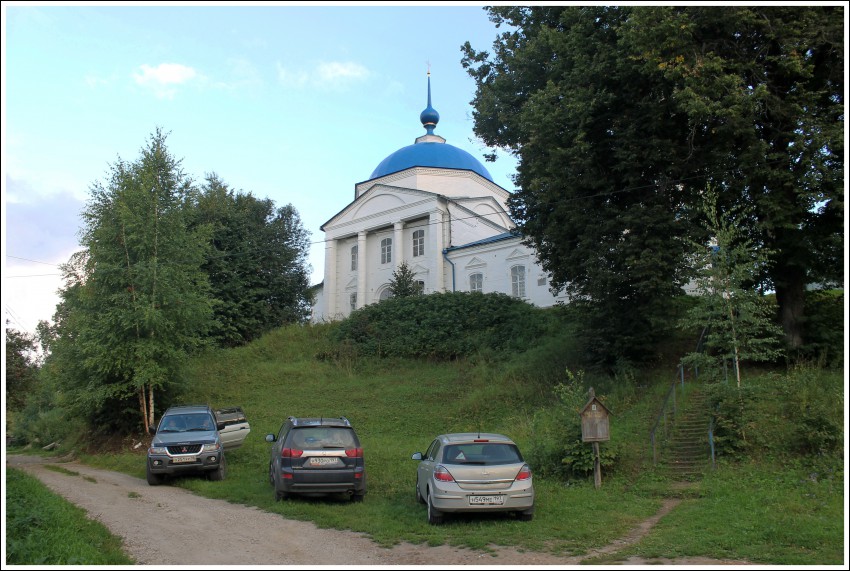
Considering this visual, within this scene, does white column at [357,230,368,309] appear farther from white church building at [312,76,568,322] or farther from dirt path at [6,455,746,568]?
dirt path at [6,455,746,568]

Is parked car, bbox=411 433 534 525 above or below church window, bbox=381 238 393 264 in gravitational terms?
below

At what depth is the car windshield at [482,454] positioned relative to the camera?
10875 mm

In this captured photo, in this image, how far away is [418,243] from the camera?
44.3 metres

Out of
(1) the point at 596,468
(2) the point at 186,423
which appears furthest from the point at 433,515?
(2) the point at 186,423

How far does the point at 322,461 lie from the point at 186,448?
199 inches

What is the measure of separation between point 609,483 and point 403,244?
32.0 m

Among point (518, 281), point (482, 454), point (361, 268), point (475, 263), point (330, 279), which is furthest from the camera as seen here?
point (330, 279)

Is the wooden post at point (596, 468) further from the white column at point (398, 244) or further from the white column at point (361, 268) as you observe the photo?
the white column at point (361, 268)

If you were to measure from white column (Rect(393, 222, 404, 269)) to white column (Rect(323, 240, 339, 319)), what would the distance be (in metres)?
6.56

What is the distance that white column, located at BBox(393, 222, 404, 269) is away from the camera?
44188 mm

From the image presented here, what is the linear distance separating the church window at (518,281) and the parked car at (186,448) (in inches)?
953

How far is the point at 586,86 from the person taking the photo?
20.2m

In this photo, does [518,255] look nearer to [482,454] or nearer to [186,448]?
[186,448]

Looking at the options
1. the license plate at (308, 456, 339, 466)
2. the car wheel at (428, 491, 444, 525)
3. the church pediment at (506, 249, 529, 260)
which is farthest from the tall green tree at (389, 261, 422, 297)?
the car wheel at (428, 491, 444, 525)
